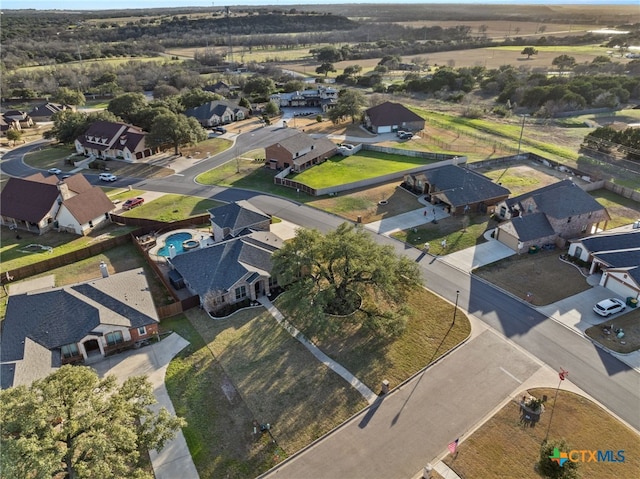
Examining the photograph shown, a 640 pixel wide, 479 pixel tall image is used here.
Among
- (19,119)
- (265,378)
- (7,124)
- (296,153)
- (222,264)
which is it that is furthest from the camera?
(19,119)

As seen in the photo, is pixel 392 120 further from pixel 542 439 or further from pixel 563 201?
pixel 542 439

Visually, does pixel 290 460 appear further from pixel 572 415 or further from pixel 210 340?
pixel 572 415

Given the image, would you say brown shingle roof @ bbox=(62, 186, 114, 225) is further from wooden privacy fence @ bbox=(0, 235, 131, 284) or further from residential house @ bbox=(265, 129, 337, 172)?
residential house @ bbox=(265, 129, 337, 172)

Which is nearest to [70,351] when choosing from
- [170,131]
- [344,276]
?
[344,276]

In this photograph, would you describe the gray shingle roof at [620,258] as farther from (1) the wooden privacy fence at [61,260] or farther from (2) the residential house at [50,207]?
(2) the residential house at [50,207]

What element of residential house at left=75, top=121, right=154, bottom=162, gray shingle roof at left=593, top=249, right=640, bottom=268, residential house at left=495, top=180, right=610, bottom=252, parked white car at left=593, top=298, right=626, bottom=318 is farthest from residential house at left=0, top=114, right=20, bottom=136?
parked white car at left=593, top=298, right=626, bottom=318
